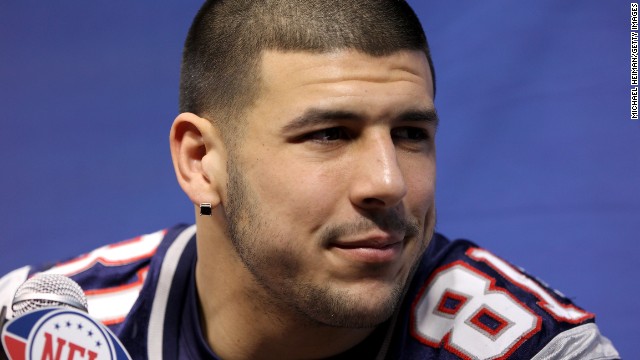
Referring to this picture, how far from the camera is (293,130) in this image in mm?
1717

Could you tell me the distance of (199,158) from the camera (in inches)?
77.4

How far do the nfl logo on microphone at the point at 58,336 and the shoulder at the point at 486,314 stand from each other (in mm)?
873

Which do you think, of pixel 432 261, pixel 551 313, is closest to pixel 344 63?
pixel 432 261

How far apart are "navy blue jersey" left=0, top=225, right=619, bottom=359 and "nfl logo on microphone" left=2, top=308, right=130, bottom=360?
69cm

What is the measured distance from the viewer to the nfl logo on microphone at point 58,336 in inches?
51.4

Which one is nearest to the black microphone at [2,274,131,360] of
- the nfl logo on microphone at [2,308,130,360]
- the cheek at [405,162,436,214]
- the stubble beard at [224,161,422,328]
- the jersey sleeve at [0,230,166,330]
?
the nfl logo on microphone at [2,308,130,360]

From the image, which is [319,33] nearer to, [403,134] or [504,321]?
[403,134]

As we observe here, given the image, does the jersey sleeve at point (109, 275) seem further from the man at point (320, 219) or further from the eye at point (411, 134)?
the eye at point (411, 134)

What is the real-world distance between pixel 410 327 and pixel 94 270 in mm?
912

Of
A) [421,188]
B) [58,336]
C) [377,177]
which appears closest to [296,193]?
[377,177]

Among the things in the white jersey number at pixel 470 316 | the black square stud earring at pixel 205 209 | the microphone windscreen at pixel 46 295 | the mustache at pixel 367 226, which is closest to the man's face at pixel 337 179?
the mustache at pixel 367 226

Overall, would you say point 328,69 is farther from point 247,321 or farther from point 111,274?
point 111,274

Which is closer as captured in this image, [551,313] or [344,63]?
[344,63]

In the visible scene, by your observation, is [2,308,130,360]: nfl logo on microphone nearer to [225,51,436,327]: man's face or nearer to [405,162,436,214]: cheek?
[225,51,436,327]: man's face
